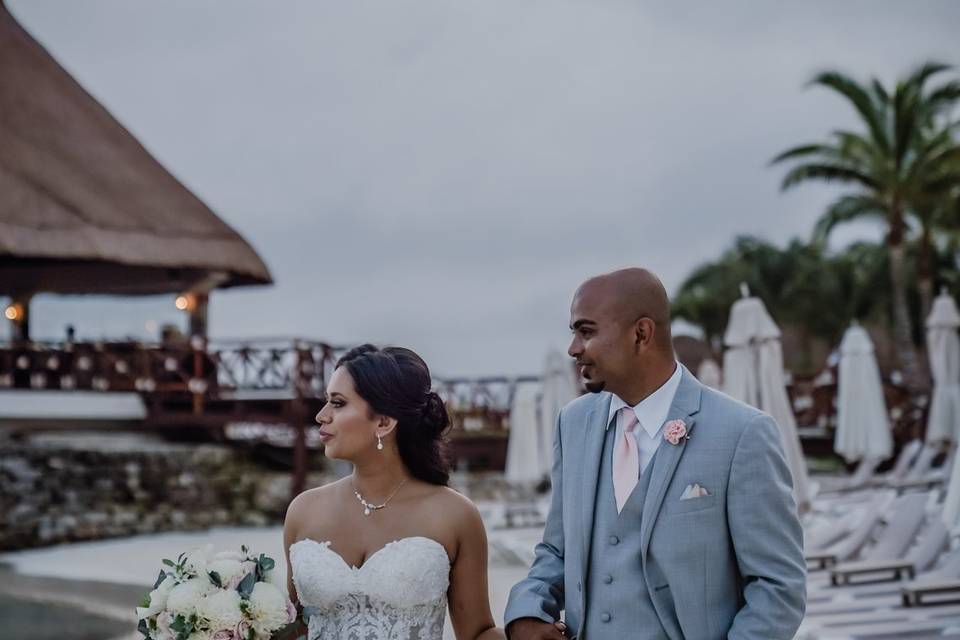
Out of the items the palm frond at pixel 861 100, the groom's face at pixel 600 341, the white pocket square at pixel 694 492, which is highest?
the palm frond at pixel 861 100

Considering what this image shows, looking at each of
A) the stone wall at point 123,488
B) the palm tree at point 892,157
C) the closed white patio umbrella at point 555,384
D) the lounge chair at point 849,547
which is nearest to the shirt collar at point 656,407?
the lounge chair at point 849,547

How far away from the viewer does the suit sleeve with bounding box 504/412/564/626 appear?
296 centimetres

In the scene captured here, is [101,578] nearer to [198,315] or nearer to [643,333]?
[198,315]

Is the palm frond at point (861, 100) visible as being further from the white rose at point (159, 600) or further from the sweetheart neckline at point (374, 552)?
the white rose at point (159, 600)

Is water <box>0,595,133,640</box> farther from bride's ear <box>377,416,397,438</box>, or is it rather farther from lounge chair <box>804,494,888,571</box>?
bride's ear <box>377,416,397,438</box>

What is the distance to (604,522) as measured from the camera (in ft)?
9.52

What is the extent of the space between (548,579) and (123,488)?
18.4m

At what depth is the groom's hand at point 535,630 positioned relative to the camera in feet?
9.47

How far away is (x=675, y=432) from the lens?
282 centimetres

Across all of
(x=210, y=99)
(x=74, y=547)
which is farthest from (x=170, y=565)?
(x=210, y=99)

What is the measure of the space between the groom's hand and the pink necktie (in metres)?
0.34

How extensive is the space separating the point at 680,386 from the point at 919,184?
80.3 feet

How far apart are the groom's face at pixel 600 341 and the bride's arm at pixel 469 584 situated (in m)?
1.00

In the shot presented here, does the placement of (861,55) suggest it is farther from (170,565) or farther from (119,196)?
(170,565)
